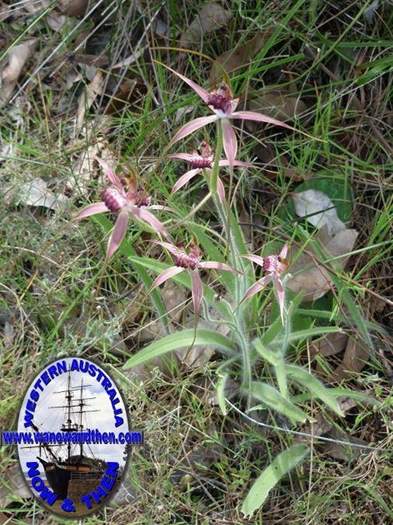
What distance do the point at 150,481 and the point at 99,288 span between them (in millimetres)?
495

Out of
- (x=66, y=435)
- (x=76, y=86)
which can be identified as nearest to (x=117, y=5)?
(x=76, y=86)

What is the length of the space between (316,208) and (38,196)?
747mm

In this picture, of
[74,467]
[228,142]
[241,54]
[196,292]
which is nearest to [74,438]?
[74,467]

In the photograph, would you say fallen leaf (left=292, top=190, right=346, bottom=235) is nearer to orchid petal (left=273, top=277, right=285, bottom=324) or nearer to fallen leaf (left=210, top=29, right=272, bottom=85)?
fallen leaf (left=210, top=29, right=272, bottom=85)

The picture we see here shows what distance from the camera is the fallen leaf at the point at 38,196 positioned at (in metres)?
1.95

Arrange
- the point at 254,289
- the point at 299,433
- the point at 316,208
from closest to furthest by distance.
→ the point at 254,289 < the point at 299,433 < the point at 316,208

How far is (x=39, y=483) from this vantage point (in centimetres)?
165

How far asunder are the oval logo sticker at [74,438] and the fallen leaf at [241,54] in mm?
837

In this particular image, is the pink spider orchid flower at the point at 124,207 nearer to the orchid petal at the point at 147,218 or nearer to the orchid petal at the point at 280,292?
the orchid petal at the point at 147,218

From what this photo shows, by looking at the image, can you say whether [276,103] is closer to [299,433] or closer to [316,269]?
[316,269]

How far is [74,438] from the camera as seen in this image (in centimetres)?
165

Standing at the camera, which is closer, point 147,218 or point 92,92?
point 147,218

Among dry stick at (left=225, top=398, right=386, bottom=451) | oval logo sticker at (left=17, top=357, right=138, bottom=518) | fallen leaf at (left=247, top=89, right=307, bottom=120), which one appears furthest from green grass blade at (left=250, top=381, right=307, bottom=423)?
fallen leaf at (left=247, top=89, right=307, bottom=120)

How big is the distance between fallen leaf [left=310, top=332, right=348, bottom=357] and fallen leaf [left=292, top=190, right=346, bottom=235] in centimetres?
27
